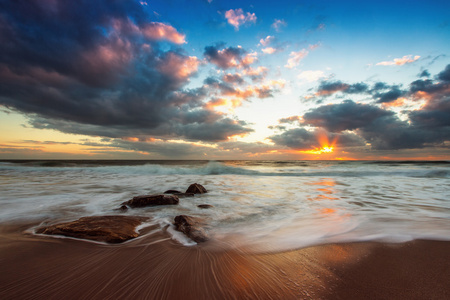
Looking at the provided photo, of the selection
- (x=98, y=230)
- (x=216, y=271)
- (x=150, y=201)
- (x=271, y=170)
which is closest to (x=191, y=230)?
(x=216, y=271)

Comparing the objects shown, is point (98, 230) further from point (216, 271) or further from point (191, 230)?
point (216, 271)

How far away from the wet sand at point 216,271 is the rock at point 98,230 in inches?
6.8

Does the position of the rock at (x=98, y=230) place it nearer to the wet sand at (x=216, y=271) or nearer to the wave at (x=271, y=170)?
the wet sand at (x=216, y=271)

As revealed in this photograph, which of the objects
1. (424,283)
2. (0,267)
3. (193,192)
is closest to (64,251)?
(0,267)

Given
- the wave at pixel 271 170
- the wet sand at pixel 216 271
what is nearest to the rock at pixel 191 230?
the wet sand at pixel 216 271

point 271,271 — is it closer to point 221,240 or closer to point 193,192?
point 221,240

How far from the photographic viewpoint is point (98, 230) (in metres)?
2.92

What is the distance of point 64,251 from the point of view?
2482mm

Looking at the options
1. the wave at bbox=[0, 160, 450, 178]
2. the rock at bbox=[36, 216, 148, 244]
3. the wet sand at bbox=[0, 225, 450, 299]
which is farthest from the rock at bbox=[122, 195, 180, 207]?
the wave at bbox=[0, 160, 450, 178]

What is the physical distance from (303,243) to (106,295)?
98.3 inches

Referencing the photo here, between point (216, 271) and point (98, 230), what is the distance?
2.07 m

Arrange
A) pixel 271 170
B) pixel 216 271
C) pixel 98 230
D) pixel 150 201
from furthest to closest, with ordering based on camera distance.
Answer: pixel 271 170, pixel 150 201, pixel 98 230, pixel 216 271

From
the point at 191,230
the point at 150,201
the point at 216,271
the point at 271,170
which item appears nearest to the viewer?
the point at 216,271

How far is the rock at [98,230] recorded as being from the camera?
2.82 m
